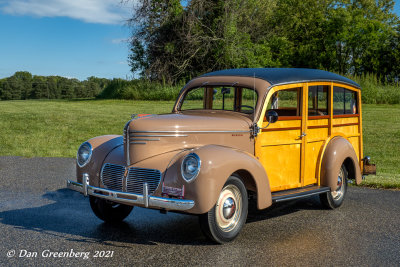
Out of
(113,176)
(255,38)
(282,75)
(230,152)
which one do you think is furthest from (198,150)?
(255,38)

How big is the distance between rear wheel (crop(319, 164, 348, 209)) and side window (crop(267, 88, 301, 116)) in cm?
125

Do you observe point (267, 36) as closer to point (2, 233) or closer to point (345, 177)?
point (345, 177)

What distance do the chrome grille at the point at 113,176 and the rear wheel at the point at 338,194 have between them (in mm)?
3049

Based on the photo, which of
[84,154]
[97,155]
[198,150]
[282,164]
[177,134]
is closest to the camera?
[198,150]

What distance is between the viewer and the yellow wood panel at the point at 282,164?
5.64 meters

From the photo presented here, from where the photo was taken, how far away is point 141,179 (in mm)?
4891

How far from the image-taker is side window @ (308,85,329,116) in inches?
251

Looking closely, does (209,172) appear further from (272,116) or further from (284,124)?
(284,124)

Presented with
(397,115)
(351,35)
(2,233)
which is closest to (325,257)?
(2,233)

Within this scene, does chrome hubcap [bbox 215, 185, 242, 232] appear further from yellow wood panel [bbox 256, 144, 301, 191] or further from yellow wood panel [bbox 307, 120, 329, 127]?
yellow wood panel [bbox 307, 120, 329, 127]

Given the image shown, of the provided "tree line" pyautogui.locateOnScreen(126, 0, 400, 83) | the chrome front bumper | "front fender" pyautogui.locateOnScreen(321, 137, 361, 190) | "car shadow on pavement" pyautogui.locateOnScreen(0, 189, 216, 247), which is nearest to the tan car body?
the chrome front bumper

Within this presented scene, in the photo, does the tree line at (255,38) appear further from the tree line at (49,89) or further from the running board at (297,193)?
the running board at (297,193)

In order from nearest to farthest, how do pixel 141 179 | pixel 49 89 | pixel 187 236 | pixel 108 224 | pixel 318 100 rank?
pixel 141 179 → pixel 187 236 → pixel 108 224 → pixel 318 100 → pixel 49 89

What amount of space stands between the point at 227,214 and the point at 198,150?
2.54ft
